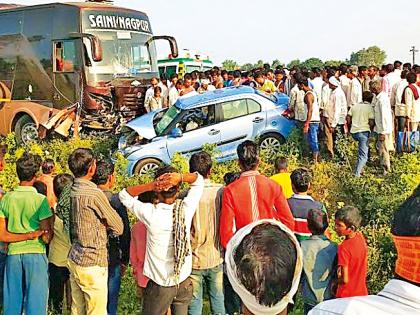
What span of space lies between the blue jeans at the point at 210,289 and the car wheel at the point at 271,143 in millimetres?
5192

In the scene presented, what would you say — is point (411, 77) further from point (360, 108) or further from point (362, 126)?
point (362, 126)

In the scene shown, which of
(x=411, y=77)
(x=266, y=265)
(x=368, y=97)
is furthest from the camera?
(x=368, y=97)

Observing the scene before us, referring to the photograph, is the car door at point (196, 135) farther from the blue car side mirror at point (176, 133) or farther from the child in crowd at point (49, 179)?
the child in crowd at point (49, 179)

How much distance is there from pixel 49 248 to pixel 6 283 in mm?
559

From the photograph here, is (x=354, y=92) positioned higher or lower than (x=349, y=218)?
higher

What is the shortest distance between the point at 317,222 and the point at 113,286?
1.97 m

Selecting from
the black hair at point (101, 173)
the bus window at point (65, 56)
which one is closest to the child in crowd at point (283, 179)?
the black hair at point (101, 173)

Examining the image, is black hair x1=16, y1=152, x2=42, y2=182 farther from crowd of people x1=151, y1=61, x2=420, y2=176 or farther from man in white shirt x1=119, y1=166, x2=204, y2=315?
crowd of people x1=151, y1=61, x2=420, y2=176

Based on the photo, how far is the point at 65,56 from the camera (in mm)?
13469

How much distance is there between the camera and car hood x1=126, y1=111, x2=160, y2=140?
410 inches

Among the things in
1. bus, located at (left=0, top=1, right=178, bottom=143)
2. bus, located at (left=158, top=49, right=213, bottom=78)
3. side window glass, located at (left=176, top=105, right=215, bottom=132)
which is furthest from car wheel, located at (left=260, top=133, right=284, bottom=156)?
bus, located at (left=158, top=49, right=213, bottom=78)

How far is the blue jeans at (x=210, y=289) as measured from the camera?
4.80 meters

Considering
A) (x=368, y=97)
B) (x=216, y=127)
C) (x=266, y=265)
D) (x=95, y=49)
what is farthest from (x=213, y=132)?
(x=266, y=265)

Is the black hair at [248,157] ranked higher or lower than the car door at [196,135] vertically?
higher
